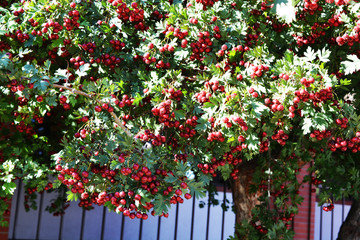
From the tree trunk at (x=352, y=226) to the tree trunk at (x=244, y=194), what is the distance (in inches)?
41.5

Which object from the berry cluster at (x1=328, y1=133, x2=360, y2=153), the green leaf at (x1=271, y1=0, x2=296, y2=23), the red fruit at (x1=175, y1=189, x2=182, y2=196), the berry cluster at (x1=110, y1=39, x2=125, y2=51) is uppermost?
the berry cluster at (x1=110, y1=39, x2=125, y2=51)

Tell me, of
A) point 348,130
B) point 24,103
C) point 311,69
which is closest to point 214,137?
point 311,69

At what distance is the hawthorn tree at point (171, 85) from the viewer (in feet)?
11.1

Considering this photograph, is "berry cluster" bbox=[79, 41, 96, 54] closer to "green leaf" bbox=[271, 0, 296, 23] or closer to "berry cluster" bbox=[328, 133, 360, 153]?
"green leaf" bbox=[271, 0, 296, 23]

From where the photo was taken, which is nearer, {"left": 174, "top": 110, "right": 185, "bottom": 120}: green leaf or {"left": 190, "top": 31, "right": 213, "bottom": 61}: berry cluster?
{"left": 174, "top": 110, "right": 185, "bottom": 120}: green leaf

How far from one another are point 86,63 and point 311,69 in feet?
5.63

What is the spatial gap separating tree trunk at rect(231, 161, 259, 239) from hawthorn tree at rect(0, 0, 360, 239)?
1.51 meters

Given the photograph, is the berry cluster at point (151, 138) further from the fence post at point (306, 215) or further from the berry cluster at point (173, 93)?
the fence post at point (306, 215)

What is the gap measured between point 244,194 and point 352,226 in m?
1.27

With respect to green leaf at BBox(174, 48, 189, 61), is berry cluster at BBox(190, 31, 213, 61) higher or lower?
higher

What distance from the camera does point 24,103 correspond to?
4113 mm

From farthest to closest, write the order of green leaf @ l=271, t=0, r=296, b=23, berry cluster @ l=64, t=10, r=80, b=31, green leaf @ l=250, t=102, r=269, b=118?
berry cluster @ l=64, t=10, r=80, b=31 < green leaf @ l=250, t=102, r=269, b=118 < green leaf @ l=271, t=0, r=296, b=23

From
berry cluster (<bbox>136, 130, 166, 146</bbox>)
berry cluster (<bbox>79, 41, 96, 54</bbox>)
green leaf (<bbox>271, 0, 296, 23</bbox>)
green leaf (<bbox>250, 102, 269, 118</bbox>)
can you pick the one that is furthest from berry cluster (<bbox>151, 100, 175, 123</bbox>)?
green leaf (<bbox>271, 0, 296, 23</bbox>)

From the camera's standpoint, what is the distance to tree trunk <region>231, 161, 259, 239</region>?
5852mm
